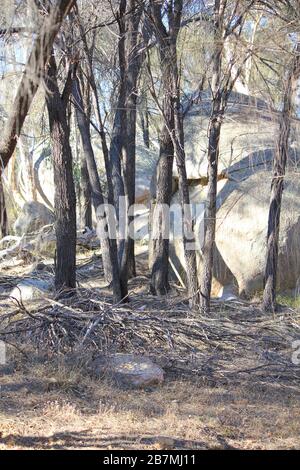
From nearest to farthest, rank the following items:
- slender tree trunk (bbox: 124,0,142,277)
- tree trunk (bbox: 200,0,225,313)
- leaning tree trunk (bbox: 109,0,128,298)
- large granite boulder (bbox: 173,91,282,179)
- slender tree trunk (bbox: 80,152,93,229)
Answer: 1. tree trunk (bbox: 200,0,225,313)
2. slender tree trunk (bbox: 124,0,142,277)
3. leaning tree trunk (bbox: 109,0,128,298)
4. large granite boulder (bbox: 173,91,282,179)
5. slender tree trunk (bbox: 80,152,93,229)

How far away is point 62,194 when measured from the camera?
32.3 feet

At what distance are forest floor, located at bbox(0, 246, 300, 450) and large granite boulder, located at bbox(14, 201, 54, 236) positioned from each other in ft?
27.7

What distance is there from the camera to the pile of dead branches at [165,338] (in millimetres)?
7969

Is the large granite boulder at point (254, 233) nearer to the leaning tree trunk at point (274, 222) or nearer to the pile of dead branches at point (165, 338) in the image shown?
the leaning tree trunk at point (274, 222)

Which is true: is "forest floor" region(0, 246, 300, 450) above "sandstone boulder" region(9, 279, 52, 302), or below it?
below

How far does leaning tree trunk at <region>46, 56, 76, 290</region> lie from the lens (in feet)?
30.8

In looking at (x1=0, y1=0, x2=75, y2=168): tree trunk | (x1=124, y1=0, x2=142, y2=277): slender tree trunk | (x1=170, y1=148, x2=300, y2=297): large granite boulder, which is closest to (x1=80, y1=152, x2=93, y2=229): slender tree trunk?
(x1=124, y1=0, x2=142, y2=277): slender tree trunk

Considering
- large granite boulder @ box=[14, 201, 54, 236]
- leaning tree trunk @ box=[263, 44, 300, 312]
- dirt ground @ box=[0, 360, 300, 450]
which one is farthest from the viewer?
large granite boulder @ box=[14, 201, 54, 236]

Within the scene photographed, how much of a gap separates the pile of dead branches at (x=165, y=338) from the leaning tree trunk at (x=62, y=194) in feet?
3.34

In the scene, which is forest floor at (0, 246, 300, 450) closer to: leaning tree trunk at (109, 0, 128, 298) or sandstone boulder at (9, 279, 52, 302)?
leaning tree trunk at (109, 0, 128, 298)

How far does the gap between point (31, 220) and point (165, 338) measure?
938 centimetres

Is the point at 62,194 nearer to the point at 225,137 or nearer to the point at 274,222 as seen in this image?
the point at 274,222

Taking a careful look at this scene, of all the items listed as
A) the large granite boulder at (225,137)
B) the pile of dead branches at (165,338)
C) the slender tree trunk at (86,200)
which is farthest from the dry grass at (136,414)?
the slender tree trunk at (86,200)
